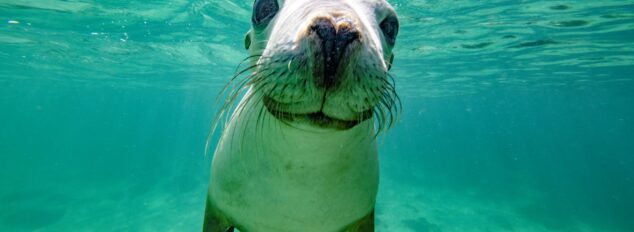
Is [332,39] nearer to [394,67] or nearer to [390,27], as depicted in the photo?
[390,27]

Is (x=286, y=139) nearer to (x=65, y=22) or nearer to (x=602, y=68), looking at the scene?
(x=65, y=22)

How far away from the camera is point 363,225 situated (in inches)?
95.2

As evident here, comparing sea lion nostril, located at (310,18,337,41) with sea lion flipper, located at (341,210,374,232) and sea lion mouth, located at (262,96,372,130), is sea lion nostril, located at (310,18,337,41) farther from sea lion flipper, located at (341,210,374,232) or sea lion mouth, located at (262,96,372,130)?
sea lion flipper, located at (341,210,374,232)

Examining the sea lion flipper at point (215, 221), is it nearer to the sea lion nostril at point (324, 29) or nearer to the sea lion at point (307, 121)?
the sea lion at point (307, 121)

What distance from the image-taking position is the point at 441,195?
68.3ft

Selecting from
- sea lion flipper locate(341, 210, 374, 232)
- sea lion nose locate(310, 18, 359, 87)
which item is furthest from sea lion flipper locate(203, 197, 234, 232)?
sea lion nose locate(310, 18, 359, 87)

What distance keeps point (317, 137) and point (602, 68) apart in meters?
20.7

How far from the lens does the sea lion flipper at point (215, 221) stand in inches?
96.0

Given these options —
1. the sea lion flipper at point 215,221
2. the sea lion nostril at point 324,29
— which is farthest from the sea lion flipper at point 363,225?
the sea lion nostril at point 324,29

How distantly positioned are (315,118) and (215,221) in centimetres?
144

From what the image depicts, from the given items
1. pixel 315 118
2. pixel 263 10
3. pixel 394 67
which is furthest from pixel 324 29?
pixel 394 67

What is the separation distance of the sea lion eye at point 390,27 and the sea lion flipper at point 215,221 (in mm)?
1517

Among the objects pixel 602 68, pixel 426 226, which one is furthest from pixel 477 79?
pixel 426 226

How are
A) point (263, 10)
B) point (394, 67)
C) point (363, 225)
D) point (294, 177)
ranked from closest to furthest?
point (294, 177) → point (263, 10) → point (363, 225) → point (394, 67)
